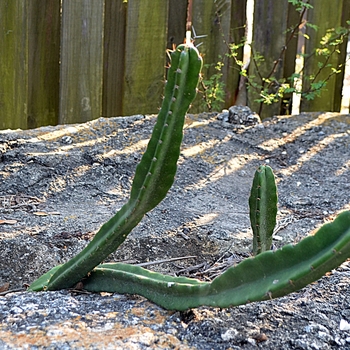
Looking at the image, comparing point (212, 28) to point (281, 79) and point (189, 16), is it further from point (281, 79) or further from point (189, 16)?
point (281, 79)

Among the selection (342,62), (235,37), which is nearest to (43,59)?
(235,37)

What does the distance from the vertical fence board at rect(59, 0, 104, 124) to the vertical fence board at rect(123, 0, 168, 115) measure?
0.24 meters

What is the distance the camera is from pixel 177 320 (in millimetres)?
1820

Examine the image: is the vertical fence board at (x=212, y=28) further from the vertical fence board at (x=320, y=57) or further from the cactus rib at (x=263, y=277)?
the cactus rib at (x=263, y=277)

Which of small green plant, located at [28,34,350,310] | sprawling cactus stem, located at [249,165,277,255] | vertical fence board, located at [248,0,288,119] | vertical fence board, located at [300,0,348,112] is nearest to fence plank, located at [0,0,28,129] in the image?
vertical fence board, located at [248,0,288,119]

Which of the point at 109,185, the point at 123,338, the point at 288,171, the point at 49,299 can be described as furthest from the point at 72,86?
the point at 123,338

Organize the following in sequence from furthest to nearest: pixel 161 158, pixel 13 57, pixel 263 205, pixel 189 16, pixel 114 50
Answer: pixel 189 16
pixel 114 50
pixel 13 57
pixel 263 205
pixel 161 158

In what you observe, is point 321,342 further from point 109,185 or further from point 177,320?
point 109,185

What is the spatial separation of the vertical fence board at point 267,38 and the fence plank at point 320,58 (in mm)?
214

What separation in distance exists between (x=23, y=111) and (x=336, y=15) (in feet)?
8.22

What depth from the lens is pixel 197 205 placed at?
11.3 ft

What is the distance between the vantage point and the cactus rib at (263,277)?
1511 mm

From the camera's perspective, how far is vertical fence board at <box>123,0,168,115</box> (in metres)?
4.56

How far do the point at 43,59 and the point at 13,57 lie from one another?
0.22 metres
